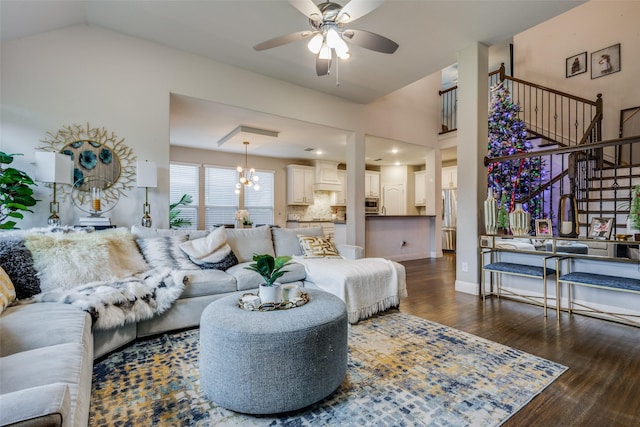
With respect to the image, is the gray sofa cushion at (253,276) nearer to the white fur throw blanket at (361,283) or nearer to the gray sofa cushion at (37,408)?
the white fur throw blanket at (361,283)

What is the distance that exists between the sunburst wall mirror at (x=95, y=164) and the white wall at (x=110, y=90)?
0.08 meters

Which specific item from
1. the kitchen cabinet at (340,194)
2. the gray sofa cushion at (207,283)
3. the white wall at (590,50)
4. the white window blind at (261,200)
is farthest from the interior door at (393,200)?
the gray sofa cushion at (207,283)

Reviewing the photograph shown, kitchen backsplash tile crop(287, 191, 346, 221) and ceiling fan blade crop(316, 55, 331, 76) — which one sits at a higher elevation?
ceiling fan blade crop(316, 55, 331, 76)

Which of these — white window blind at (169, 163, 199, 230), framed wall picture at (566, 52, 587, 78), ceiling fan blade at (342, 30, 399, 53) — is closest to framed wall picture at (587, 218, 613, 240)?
ceiling fan blade at (342, 30, 399, 53)

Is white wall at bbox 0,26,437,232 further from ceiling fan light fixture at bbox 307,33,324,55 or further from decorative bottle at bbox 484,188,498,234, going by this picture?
decorative bottle at bbox 484,188,498,234

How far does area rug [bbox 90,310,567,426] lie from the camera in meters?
1.52

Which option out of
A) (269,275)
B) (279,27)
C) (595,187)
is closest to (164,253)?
(269,275)

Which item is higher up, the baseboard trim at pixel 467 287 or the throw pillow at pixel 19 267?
the throw pillow at pixel 19 267

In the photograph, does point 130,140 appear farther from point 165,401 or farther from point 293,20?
point 165,401

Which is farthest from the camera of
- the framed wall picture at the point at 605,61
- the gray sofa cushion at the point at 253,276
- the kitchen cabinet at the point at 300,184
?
the kitchen cabinet at the point at 300,184

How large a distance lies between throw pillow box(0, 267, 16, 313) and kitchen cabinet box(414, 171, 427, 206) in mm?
8760

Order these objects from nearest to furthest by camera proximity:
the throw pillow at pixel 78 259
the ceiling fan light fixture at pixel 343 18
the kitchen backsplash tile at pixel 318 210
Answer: the throw pillow at pixel 78 259
the ceiling fan light fixture at pixel 343 18
the kitchen backsplash tile at pixel 318 210

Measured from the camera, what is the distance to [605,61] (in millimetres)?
5719

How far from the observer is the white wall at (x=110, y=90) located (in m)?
3.05
